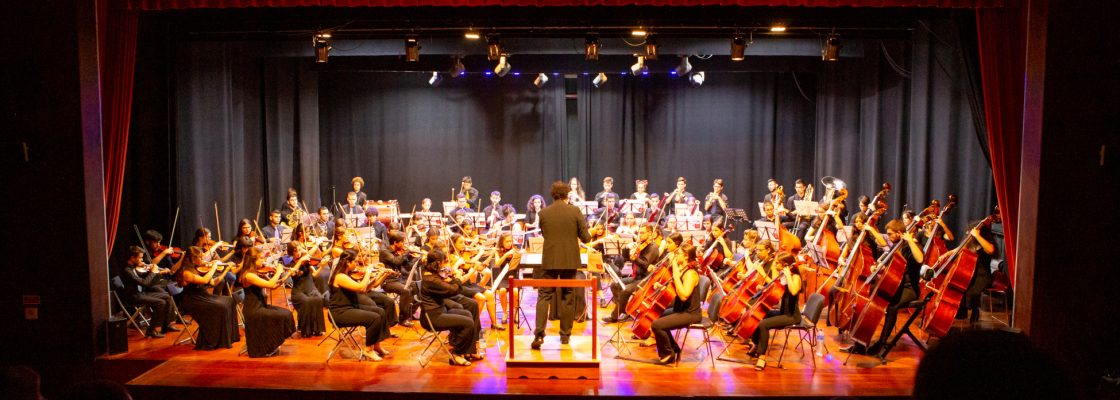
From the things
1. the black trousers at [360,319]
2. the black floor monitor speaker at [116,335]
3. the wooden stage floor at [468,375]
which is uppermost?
the black trousers at [360,319]

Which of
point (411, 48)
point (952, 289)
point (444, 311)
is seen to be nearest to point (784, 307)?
point (952, 289)

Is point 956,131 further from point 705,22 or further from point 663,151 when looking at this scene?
point 663,151

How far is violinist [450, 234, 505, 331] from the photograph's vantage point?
7320mm

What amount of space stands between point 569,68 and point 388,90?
14.6 feet

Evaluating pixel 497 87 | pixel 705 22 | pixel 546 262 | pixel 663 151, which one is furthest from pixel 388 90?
pixel 546 262

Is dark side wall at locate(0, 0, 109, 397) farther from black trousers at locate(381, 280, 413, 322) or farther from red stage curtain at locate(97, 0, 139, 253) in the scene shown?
black trousers at locate(381, 280, 413, 322)

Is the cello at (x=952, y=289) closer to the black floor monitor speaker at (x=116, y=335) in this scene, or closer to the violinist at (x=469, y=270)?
the violinist at (x=469, y=270)

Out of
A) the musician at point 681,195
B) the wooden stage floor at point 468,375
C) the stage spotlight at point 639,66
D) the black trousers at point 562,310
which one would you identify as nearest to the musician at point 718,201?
the musician at point 681,195

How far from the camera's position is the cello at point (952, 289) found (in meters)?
6.59

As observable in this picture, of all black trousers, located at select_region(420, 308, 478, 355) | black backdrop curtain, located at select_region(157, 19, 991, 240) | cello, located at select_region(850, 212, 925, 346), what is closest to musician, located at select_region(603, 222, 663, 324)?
black trousers, located at select_region(420, 308, 478, 355)

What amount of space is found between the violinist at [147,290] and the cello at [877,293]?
22.9 feet

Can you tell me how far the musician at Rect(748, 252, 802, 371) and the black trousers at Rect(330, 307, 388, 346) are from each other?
3470 mm

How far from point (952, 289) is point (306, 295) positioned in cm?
621

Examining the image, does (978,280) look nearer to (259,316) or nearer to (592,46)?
(592,46)
